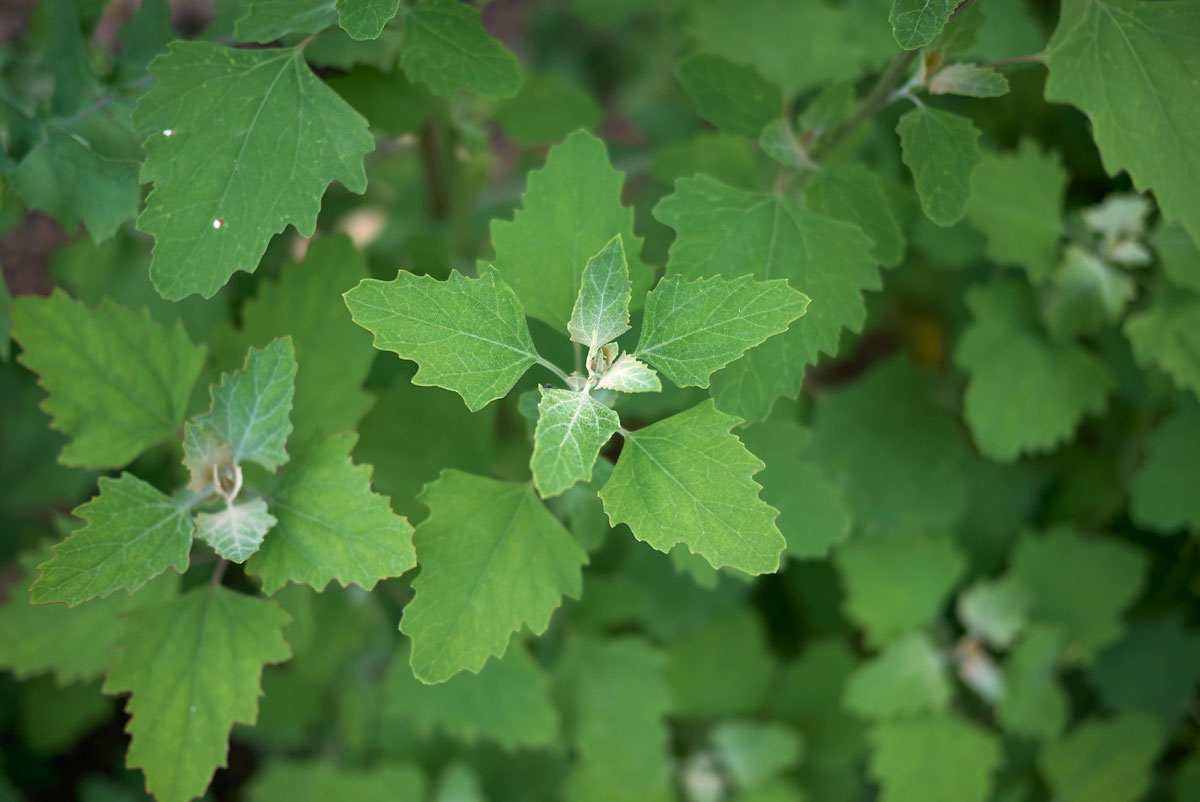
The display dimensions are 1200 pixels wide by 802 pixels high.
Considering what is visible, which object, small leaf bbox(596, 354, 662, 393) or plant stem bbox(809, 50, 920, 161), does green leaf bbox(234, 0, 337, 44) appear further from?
plant stem bbox(809, 50, 920, 161)

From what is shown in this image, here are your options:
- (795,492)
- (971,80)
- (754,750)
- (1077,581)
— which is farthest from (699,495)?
(1077,581)

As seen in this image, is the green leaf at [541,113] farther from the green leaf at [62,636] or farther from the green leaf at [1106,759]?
the green leaf at [1106,759]

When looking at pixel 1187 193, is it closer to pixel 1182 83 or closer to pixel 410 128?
pixel 1182 83

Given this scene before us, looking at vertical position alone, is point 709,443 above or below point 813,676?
above

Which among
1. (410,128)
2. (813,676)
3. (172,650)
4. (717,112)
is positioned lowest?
(813,676)

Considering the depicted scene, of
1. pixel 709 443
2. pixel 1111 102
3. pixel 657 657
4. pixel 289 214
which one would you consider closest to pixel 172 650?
pixel 289 214

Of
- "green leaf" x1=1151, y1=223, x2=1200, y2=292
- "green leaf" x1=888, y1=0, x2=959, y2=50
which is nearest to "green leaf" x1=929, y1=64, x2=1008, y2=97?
"green leaf" x1=888, y1=0, x2=959, y2=50
